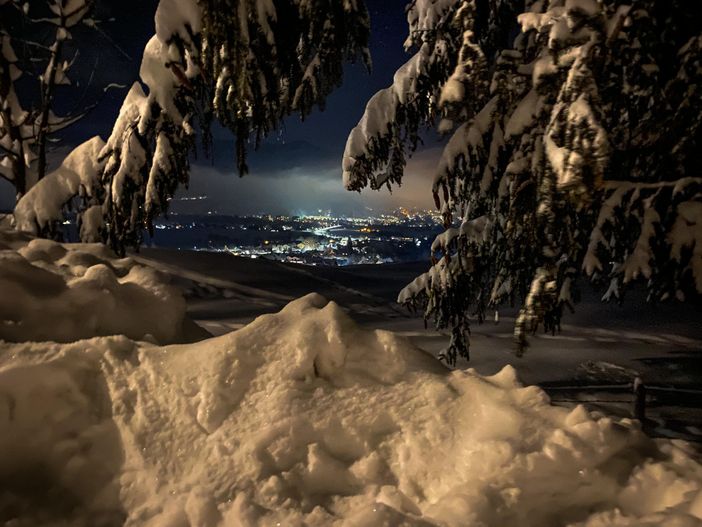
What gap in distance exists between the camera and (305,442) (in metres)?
1.74

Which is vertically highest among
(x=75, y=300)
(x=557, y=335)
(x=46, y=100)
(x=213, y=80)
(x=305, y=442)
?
(x=46, y=100)

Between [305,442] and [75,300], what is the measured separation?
1.79 m

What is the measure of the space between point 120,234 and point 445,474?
158 inches

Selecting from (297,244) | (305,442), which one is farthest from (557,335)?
(297,244)

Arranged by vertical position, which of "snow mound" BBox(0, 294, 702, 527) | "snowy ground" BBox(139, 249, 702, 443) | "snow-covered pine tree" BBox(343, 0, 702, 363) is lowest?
"snowy ground" BBox(139, 249, 702, 443)

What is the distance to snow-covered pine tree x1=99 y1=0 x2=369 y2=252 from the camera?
3.06 meters

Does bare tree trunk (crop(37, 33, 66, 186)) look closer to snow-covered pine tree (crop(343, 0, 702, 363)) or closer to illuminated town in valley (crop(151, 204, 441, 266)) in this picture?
snow-covered pine tree (crop(343, 0, 702, 363))

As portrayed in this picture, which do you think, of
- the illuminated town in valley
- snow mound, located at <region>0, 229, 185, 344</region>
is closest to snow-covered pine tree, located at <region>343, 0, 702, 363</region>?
snow mound, located at <region>0, 229, 185, 344</region>

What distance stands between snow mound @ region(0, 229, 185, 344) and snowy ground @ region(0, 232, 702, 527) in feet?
0.30

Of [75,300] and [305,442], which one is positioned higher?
[75,300]

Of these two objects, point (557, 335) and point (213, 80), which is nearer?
point (213, 80)

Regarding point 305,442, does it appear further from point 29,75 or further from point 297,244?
point 297,244

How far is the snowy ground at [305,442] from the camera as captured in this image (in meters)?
1.50

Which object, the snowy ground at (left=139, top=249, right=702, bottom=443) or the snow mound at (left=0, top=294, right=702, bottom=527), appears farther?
the snowy ground at (left=139, top=249, right=702, bottom=443)
